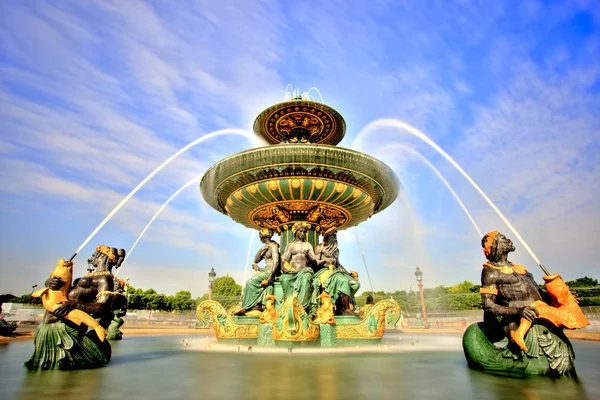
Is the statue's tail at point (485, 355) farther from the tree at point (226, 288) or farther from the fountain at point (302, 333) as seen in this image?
the tree at point (226, 288)

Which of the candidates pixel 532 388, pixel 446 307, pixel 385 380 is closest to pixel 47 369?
pixel 385 380

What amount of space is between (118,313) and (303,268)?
5.42 metres

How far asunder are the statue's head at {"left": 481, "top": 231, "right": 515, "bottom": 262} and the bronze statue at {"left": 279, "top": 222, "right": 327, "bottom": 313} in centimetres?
499

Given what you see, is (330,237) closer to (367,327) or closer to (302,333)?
(367,327)

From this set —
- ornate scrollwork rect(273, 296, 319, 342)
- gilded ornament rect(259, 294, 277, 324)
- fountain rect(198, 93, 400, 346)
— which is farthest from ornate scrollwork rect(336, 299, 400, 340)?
gilded ornament rect(259, 294, 277, 324)

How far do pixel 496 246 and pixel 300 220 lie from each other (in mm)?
6854

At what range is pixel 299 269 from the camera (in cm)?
865

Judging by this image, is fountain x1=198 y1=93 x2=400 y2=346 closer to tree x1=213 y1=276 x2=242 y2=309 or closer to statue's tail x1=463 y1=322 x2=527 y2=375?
statue's tail x1=463 y1=322 x2=527 y2=375

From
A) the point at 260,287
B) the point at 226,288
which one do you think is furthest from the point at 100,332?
the point at 226,288

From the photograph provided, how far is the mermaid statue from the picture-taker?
344cm

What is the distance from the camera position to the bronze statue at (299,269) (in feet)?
27.1

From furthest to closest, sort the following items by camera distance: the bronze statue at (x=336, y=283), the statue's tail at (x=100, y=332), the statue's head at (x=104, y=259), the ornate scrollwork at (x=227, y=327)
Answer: the bronze statue at (x=336, y=283) → the ornate scrollwork at (x=227, y=327) → the statue's head at (x=104, y=259) → the statue's tail at (x=100, y=332)

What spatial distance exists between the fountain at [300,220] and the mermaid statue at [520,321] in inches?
156

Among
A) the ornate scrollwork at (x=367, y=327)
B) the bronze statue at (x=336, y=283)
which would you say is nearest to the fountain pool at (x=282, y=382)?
the ornate scrollwork at (x=367, y=327)
